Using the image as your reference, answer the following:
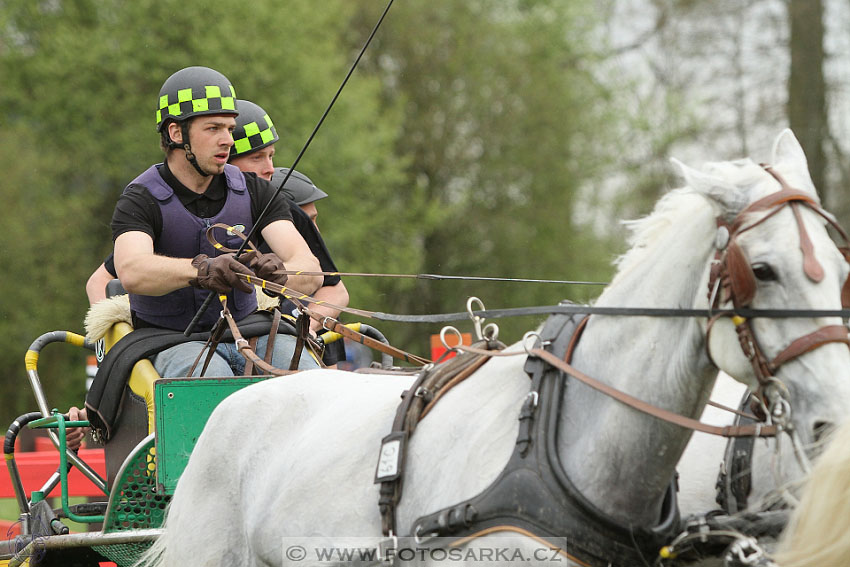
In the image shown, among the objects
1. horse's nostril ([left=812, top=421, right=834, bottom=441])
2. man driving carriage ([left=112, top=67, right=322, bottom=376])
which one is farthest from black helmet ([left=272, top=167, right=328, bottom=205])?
horse's nostril ([left=812, top=421, right=834, bottom=441])

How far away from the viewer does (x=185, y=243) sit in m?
4.83

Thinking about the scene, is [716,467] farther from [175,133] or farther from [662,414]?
[175,133]

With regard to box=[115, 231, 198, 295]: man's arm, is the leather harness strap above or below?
below

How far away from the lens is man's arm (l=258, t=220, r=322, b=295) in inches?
194

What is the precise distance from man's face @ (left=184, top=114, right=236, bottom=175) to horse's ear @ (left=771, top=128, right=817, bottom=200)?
2723 mm

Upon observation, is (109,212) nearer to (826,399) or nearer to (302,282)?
(302,282)

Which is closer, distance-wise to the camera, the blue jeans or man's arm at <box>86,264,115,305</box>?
the blue jeans

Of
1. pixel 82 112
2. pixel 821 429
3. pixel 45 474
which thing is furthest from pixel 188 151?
pixel 82 112

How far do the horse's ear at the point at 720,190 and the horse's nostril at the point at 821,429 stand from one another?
518 mm

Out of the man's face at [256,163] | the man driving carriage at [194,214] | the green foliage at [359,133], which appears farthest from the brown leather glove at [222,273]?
the green foliage at [359,133]

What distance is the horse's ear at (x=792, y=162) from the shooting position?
269 cm

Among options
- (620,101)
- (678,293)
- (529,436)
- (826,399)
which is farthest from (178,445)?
(620,101)

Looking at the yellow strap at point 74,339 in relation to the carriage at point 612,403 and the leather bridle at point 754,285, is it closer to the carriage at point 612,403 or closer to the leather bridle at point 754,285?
the carriage at point 612,403

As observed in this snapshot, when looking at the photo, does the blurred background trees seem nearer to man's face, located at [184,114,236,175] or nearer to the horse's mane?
man's face, located at [184,114,236,175]
